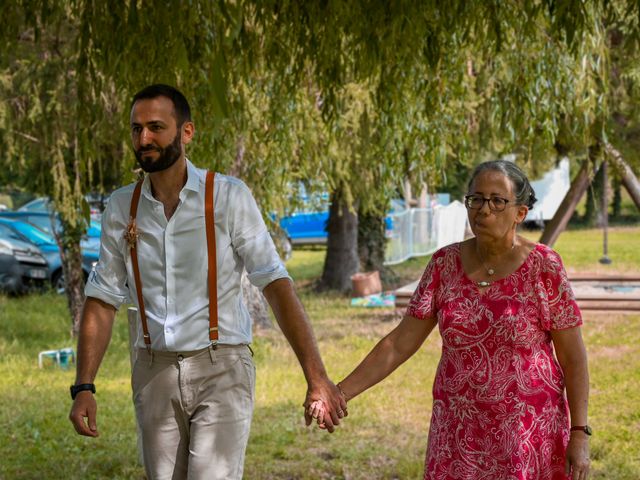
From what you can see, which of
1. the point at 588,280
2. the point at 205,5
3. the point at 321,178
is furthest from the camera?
the point at 588,280

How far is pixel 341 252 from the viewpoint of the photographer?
20.6 metres

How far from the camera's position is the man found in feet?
12.4

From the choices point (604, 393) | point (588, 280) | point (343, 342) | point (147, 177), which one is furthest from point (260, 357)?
point (147, 177)

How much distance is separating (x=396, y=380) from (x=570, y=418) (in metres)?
7.14

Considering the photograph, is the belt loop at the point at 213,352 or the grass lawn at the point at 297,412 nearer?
the belt loop at the point at 213,352

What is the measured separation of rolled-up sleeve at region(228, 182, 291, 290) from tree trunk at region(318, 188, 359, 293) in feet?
54.0

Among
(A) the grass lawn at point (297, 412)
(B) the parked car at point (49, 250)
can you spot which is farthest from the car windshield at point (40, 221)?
(A) the grass lawn at point (297, 412)

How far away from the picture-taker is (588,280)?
631 inches

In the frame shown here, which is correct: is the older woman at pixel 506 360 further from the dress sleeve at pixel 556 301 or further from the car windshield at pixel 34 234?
the car windshield at pixel 34 234

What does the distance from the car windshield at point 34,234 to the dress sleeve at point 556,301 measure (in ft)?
59.2

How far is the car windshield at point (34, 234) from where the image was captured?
21.1m

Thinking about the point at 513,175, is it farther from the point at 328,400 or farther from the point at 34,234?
the point at 34,234

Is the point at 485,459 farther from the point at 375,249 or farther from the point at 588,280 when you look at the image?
the point at 375,249

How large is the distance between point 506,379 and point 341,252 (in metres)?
16.8
